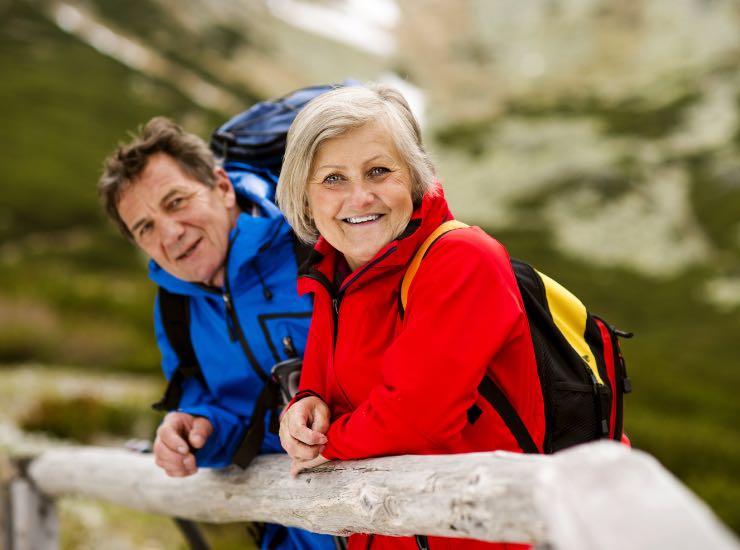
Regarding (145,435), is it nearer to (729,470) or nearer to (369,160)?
(369,160)

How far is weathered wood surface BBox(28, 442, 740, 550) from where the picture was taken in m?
1.22

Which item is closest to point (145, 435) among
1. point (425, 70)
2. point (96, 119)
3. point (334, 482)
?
point (334, 482)

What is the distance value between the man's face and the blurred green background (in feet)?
2.93

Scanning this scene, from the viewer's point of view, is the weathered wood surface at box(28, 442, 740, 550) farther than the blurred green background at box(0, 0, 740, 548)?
No

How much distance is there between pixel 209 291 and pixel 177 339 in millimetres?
302

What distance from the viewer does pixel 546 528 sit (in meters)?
1.56

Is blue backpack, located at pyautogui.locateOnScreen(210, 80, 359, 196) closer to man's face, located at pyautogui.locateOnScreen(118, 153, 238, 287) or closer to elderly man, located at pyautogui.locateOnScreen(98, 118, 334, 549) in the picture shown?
elderly man, located at pyautogui.locateOnScreen(98, 118, 334, 549)

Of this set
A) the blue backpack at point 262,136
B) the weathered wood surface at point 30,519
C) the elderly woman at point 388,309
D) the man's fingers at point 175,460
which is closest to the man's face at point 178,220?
the blue backpack at point 262,136

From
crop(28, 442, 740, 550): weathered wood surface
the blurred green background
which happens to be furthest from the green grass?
crop(28, 442, 740, 550): weathered wood surface

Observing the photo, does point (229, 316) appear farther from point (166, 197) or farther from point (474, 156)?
point (474, 156)

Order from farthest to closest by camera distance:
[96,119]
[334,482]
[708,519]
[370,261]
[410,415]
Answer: [96,119] → [334,482] → [370,261] → [410,415] → [708,519]

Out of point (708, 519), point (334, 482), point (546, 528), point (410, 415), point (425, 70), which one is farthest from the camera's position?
point (425, 70)

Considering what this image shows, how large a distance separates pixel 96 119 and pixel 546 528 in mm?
40701

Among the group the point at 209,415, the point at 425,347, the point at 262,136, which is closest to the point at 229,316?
→ the point at 209,415
